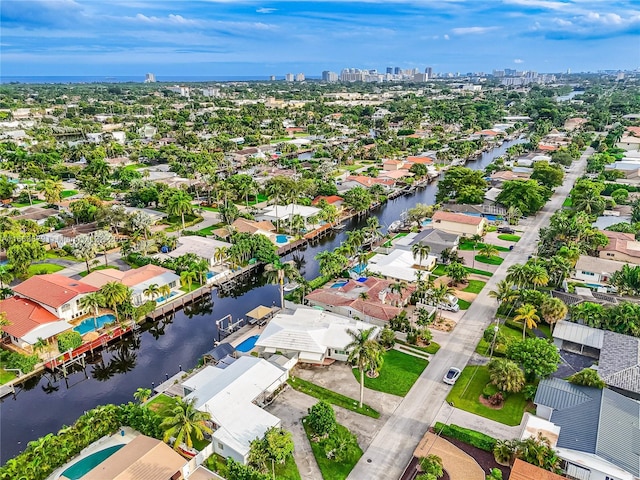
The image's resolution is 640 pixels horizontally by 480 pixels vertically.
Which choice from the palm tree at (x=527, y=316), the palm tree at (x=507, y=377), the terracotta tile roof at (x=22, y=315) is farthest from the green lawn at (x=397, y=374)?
the terracotta tile roof at (x=22, y=315)

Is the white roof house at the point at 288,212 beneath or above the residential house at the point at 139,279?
above

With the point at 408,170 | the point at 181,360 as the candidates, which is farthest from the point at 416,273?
the point at 408,170

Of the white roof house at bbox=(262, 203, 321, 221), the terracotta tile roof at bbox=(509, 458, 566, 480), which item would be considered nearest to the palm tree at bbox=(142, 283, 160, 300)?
the white roof house at bbox=(262, 203, 321, 221)

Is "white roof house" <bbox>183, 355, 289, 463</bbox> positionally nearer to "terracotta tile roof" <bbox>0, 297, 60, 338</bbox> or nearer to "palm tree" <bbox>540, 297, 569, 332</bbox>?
"terracotta tile roof" <bbox>0, 297, 60, 338</bbox>

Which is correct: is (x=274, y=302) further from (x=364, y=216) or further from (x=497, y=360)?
(x=364, y=216)

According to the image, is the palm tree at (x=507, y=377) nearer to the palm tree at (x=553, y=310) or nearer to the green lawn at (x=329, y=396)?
the palm tree at (x=553, y=310)

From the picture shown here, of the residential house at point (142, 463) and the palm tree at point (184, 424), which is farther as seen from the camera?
the palm tree at point (184, 424)
